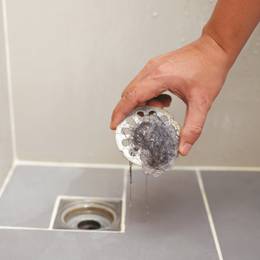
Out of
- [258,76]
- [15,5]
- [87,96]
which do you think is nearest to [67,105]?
[87,96]

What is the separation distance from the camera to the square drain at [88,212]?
2.12 feet

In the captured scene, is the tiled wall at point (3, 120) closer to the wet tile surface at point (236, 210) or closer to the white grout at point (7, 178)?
the white grout at point (7, 178)

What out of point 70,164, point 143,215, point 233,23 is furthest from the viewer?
point 70,164

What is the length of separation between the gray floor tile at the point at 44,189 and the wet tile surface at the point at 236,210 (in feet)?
0.45

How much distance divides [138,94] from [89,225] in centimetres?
23

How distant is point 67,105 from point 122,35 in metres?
0.13

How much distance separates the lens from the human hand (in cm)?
50

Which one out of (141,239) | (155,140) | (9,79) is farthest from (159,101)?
(9,79)

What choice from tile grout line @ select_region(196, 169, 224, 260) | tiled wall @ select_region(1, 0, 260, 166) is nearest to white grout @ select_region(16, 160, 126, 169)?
tiled wall @ select_region(1, 0, 260, 166)

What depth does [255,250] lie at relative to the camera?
57 centimetres

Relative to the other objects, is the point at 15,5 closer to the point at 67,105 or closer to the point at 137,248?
the point at 67,105

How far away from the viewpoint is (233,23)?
0.49 m

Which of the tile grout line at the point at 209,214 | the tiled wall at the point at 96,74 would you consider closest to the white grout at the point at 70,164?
the tiled wall at the point at 96,74

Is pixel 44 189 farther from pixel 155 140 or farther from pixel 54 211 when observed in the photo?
pixel 155 140
